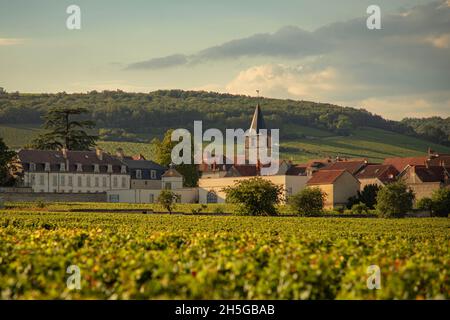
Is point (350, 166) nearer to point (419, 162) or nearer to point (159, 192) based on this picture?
point (419, 162)

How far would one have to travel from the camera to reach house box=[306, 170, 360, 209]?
88.9 m

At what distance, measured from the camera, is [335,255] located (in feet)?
68.8

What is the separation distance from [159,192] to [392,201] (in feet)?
115

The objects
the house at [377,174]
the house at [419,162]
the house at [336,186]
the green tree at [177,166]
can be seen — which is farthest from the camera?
the green tree at [177,166]

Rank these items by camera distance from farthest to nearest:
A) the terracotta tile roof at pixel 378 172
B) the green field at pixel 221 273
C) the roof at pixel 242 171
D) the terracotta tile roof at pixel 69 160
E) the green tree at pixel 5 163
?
1. the roof at pixel 242 171
2. the terracotta tile roof at pixel 378 172
3. the terracotta tile roof at pixel 69 160
4. the green tree at pixel 5 163
5. the green field at pixel 221 273

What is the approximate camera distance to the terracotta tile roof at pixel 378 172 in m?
103

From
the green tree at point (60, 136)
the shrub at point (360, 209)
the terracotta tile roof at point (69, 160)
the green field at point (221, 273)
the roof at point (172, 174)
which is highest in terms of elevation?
the green tree at point (60, 136)

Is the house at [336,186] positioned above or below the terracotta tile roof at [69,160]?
below

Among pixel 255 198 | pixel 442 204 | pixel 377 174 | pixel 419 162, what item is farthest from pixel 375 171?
pixel 255 198

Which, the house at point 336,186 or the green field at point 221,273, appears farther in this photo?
the house at point 336,186

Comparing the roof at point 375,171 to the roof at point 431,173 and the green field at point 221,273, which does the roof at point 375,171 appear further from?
the green field at point 221,273

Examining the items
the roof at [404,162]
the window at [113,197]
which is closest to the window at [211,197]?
the window at [113,197]
